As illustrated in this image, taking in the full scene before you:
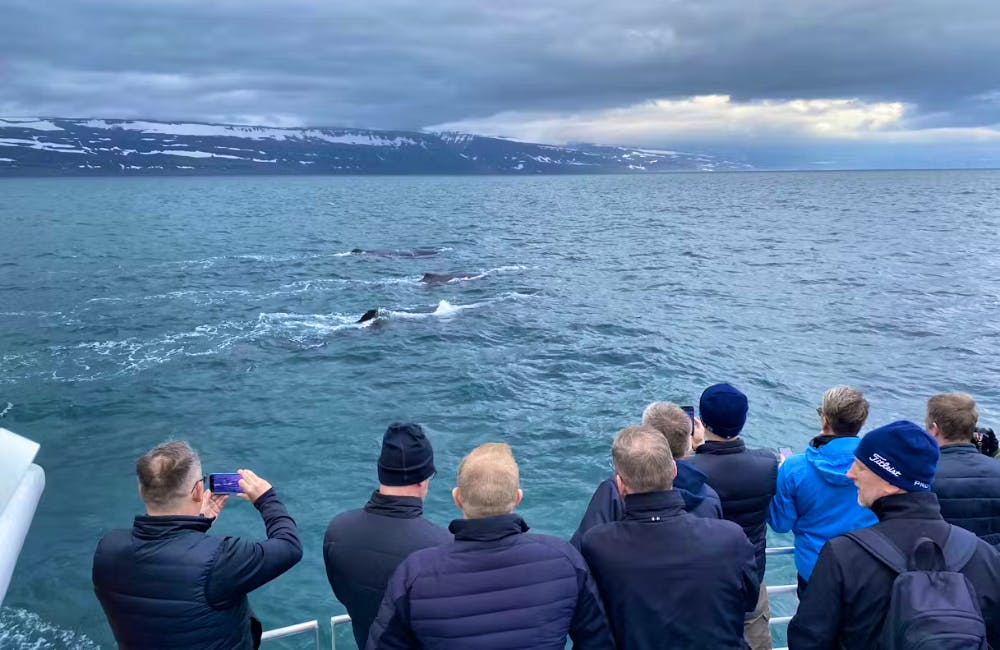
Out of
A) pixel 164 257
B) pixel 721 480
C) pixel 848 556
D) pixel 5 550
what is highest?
pixel 848 556

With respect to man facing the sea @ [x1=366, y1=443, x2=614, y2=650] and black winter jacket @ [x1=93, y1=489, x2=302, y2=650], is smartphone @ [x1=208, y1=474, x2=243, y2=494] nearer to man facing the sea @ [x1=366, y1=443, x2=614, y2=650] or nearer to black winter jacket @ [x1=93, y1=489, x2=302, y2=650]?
black winter jacket @ [x1=93, y1=489, x2=302, y2=650]

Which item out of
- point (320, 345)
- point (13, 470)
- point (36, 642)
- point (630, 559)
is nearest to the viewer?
point (630, 559)

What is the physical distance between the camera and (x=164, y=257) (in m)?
51.0

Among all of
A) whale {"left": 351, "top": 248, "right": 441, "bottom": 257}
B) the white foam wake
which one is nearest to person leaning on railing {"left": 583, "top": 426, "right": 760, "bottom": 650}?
the white foam wake

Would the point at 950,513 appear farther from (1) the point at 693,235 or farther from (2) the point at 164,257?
(1) the point at 693,235

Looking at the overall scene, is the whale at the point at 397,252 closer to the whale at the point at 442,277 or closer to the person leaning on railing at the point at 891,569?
the whale at the point at 442,277

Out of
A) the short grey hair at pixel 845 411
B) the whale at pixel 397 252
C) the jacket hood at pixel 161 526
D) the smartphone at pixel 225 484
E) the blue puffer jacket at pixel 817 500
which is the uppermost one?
the short grey hair at pixel 845 411

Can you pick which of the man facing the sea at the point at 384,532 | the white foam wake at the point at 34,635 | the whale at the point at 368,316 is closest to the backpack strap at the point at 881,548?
the man facing the sea at the point at 384,532

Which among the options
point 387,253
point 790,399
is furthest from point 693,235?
point 790,399

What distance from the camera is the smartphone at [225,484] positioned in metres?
4.65

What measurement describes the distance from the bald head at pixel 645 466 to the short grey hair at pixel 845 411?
2174mm

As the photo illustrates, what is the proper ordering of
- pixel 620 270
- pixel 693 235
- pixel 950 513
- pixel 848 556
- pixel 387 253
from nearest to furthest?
pixel 848 556, pixel 950 513, pixel 620 270, pixel 387 253, pixel 693 235

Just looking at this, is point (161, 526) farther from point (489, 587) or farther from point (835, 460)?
point (835, 460)

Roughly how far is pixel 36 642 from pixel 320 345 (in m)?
16.0
